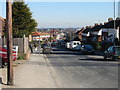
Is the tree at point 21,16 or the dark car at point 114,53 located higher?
the tree at point 21,16

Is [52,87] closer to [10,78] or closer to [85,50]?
[10,78]

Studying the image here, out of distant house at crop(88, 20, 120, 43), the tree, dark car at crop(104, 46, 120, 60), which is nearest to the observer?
dark car at crop(104, 46, 120, 60)

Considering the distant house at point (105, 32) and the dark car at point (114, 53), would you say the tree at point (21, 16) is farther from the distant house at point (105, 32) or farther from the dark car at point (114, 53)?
the distant house at point (105, 32)

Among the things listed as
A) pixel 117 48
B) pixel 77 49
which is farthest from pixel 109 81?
pixel 77 49

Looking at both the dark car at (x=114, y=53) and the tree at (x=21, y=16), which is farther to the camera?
the tree at (x=21, y=16)

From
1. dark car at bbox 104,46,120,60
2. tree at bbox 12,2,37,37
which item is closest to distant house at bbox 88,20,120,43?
tree at bbox 12,2,37,37

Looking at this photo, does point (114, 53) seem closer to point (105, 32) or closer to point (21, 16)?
point (21, 16)

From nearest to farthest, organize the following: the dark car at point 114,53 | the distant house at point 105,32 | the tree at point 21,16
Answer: the dark car at point 114,53
the tree at point 21,16
the distant house at point 105,32

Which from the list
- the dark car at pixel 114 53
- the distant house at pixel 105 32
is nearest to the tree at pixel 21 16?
the dark car at pixel 114 53

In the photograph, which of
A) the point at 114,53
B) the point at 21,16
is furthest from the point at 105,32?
the point at 114,53

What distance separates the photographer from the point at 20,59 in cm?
2734

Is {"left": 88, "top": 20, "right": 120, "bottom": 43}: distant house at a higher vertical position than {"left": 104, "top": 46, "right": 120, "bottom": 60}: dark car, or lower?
higher

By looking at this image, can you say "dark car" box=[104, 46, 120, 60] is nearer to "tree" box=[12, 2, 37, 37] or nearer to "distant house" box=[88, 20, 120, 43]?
"tree" box=[12, 2, 37, 37]

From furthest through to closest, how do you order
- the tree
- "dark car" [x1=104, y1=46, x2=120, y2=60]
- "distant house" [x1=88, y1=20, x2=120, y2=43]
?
1. "distant house" [x1=88, y1=20, x2=120, y2=43]
2. the tree
3. "dark car" [x1=104, y1=46, x2=120, y2=60]
